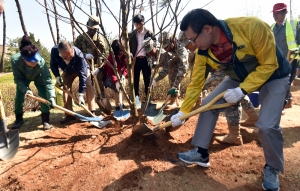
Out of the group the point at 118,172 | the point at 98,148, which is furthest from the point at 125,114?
the point at 118,172

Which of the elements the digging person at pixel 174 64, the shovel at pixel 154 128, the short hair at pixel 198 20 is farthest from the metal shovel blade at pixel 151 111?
the short hair at pixel 198 20

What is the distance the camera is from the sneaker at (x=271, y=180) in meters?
1.83

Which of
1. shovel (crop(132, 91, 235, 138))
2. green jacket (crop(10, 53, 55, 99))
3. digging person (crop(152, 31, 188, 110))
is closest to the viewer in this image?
shovel (crop(132, 91, 235, 138))

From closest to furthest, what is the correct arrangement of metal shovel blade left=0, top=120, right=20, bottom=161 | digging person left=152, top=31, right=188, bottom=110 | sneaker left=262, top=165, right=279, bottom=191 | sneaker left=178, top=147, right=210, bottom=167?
sneaker left=262, top=165, right=279, bottom=191 → sneaker left=178, top=147, right=210, bottom=167 → metal shovel blade left=0, top=120, right=20, bottom=161 → digging person left=152, top=31, right=188, bottom=110

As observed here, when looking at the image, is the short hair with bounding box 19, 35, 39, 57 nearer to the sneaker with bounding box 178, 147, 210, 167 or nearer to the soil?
the soil

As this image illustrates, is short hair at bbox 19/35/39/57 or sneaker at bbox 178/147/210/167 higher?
short hair at bbox 19/35/39/57

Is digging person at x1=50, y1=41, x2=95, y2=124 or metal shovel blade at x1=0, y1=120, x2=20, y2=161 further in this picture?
digging person at x1=50, y1=41, x2=95, y2=124

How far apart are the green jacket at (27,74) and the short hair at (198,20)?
2.47 metres

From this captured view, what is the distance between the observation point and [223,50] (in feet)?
6.31

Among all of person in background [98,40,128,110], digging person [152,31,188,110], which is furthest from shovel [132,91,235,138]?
person in background [98,40,128,110]

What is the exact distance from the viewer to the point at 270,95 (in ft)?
6.01

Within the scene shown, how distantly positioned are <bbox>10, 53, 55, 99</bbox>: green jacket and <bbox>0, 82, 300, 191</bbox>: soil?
800 millimetres

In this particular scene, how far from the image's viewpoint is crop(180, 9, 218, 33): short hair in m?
1.72

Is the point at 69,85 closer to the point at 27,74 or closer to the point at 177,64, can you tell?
the point at 27,74
